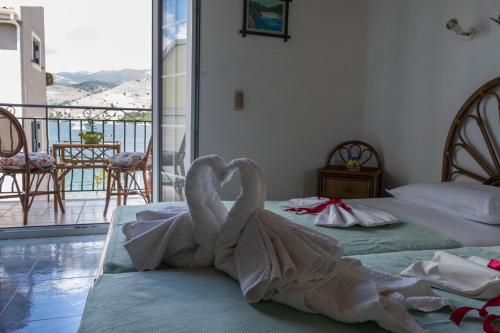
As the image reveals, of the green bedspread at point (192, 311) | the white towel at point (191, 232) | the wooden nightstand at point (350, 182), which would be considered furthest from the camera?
the wooden nightstand at point (350, 182)

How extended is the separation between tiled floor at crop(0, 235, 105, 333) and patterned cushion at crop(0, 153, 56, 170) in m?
0.84

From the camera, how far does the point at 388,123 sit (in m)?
3.24

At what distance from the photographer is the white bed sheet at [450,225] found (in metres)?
1.71

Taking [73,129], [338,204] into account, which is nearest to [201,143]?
[338,204]

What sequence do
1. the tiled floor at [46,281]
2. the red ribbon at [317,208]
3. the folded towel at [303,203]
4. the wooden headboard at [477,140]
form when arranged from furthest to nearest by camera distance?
the wooden headboard at [477,140] < the folded towel at [303,203] < the red ribbon at [317,208] < the tiled floor at [46,281]

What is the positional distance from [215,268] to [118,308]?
35 centimetres

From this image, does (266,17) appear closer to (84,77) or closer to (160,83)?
(160,83)

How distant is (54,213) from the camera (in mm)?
4020

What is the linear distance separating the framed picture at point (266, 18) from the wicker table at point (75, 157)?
7.30ft

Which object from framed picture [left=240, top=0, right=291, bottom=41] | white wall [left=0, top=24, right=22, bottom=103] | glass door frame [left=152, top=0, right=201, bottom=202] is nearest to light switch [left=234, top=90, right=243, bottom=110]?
glass door frame [left=152, top=0, right=201, bottom=202]

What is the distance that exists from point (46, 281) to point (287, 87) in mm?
2190

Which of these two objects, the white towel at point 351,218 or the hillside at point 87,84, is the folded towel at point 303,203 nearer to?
the white towel at point 351,218

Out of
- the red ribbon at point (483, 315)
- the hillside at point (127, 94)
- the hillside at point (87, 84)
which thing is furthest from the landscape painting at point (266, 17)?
the hillside at point (87, 84)

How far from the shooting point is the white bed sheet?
171 centimetres
